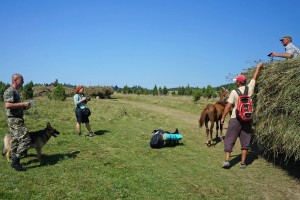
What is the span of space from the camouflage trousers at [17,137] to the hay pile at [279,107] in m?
7.04

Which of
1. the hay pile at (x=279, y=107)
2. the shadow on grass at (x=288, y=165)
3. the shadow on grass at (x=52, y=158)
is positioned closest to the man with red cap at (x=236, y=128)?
the hay pile at (x=279, y=107)

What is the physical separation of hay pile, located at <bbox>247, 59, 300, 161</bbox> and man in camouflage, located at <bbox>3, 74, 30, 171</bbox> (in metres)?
6.95

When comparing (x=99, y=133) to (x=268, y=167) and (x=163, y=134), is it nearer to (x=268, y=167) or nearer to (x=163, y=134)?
(x=163, y=134)

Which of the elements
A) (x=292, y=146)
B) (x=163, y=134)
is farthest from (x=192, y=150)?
(x=292, y=146)

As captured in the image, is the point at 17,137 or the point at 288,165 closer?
the point at 17,137

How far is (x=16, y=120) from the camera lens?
7.89 meters

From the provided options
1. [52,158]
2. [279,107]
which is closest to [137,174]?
[52,158]

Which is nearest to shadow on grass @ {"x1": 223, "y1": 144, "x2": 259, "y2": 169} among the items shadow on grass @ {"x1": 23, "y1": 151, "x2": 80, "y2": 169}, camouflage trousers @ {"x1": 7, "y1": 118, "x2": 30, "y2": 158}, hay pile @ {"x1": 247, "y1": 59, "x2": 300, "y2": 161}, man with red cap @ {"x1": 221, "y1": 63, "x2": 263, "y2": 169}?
man with red cap @ {"x1": 221, "y1": 63, "x2": 263, "y2": 169}

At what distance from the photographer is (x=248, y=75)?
35.4 ft

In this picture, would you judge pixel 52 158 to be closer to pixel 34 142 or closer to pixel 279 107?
pixel 34 142

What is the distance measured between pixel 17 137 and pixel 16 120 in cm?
47

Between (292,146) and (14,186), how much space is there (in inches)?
277

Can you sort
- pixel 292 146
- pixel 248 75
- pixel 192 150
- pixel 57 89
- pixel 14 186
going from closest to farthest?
pixel 14 186, pixel 292 146, pixel 248 75, pixel 192 150, pixel 57 89

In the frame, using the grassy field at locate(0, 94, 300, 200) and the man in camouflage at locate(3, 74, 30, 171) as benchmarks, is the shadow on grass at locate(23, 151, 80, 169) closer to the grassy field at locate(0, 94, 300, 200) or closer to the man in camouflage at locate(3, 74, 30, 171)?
the grassy field at locate(0, 94, 300, 200)
